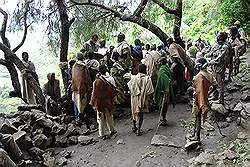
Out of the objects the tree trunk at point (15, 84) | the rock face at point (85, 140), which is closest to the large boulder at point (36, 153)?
the rock face at point (85, 140)

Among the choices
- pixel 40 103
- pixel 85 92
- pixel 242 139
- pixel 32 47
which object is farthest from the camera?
pixel 32 47

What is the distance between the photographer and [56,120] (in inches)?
408

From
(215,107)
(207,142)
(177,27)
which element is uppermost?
(177,27)

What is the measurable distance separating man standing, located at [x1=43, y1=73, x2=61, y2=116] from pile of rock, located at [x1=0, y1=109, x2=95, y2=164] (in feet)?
1.17

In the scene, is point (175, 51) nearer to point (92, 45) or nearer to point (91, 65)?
point (91, 65)

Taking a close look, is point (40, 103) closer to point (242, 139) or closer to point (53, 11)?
point (53, 11)

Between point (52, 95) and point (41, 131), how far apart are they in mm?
1577

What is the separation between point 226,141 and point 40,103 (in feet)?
17.4

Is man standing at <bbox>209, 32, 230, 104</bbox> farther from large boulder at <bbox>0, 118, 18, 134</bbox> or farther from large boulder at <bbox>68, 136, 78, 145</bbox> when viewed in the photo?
large boulder at <bbox>0, 118, 18, 134</bbox>

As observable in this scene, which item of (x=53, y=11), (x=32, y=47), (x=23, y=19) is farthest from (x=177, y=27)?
(x=32, y=47)

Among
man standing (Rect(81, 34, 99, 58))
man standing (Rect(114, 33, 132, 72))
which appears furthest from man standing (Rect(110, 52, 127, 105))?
man standing (Rect(81, 34, 99, 58))

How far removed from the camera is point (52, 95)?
35.6 ft

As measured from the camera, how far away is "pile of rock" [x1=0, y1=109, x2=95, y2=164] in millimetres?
8547

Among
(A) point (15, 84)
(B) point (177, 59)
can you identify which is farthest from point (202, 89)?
(A) point (15, 84)
